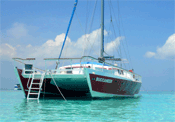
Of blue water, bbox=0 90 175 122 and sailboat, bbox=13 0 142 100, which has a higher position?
sailboat, bbox=13 0 142 100

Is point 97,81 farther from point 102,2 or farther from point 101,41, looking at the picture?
point 102,2

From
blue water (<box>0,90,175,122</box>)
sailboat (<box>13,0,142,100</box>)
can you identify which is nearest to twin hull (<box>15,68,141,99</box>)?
sailboat (<box>13,0,142,100</box>)

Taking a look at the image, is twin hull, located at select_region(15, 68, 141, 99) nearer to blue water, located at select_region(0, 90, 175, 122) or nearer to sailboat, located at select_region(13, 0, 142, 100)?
sailboat, located at select_region(13, 0, 142, 100)

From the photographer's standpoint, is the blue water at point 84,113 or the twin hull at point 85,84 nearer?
the blue water at point 84,113

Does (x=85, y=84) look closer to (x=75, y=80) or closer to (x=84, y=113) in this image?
(x=75, y=80)

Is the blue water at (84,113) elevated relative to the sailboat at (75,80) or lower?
lower

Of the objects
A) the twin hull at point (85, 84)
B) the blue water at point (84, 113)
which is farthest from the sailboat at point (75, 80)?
the blue water at point (84, 113)

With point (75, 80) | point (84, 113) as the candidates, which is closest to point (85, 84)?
point (75, 80)

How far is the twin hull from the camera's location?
16312 millimetres

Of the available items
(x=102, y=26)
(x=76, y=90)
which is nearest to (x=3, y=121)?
(x=76, y=90)

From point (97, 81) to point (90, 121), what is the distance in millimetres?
8213

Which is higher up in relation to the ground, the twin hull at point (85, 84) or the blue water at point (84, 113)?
the twin hull at point (85, 84)

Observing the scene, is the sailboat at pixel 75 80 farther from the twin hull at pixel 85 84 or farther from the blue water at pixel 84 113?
the blue water at pixel 84 113

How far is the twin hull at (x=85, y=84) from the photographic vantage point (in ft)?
53.5
